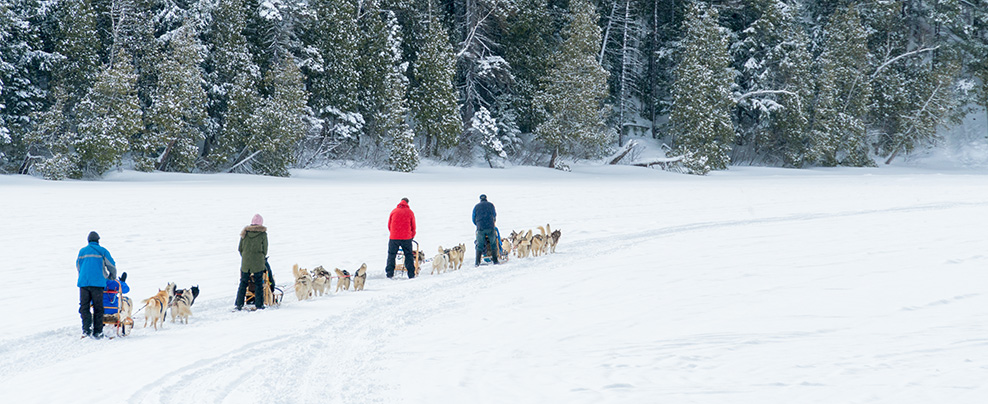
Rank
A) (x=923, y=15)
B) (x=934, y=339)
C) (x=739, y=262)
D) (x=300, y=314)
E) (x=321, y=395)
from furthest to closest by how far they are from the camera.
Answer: (x=923, y=15)
(x=739, y=262)
(x=300, y=314)
(x=934, y=339)
(x=321, y=395)

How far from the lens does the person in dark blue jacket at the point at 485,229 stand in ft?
45.2

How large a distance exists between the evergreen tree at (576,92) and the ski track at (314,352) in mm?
29735

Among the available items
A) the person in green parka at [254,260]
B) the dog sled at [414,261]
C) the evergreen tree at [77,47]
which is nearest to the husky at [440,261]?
the dog sled at [414,261]

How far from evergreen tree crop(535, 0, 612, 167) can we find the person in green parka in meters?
31.4

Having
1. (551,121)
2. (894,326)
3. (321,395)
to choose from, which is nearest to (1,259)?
(321,395)

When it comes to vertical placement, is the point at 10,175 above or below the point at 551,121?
below

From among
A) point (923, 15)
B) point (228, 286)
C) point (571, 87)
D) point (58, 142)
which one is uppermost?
point (923, 15)

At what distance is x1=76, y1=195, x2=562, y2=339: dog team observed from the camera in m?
7.93

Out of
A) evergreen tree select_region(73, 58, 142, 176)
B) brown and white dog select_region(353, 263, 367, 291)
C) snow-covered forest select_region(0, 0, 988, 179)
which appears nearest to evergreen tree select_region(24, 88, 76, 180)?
snow-covered forest select_region(0, 0, 988, 179)

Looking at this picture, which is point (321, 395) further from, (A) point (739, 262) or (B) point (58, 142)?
(B) point (58, 142)

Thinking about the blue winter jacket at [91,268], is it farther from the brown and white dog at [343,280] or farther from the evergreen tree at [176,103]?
the evergreen tree at [176,103]

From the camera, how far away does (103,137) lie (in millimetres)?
28781

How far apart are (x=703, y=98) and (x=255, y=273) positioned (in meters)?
38.0

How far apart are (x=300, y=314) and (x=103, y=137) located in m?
23.7
